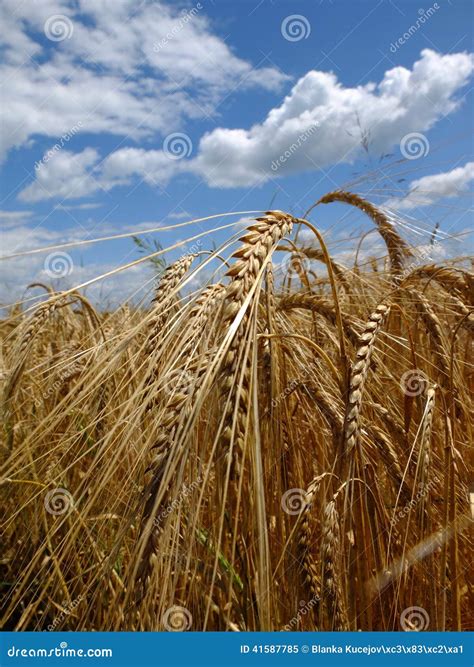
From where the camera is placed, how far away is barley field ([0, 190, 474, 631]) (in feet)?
3.00

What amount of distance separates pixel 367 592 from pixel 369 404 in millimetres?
455

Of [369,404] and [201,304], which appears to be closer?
[201,304]

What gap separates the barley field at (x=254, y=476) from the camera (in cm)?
91

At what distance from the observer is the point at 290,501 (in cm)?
149

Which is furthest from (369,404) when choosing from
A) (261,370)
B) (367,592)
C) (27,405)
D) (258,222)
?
(27,405)

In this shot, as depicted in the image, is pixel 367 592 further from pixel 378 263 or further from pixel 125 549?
pixel 378 263

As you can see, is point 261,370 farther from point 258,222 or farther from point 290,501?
point 258,222

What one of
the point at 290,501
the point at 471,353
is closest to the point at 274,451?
the point at 290,501

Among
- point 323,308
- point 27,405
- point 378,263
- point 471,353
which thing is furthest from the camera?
point 378,263

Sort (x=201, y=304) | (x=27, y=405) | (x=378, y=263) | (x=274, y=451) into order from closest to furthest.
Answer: (x=201, y=304), (x=274, y=451), (x=27, y=405), (x=378, y=263)

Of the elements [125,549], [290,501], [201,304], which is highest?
[201,304]

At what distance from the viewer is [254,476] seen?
0.90m

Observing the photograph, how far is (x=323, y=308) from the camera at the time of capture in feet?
5.25
